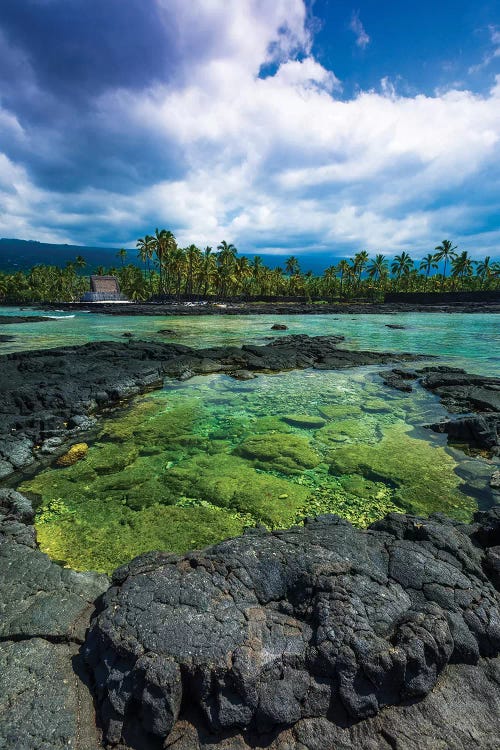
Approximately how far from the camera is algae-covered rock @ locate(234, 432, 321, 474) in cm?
923

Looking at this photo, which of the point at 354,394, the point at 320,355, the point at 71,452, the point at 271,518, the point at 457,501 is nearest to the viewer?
the point at 271,518

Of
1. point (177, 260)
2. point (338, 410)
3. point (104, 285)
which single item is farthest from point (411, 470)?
point (177, 260)

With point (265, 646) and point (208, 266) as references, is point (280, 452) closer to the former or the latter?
point (265, 646)

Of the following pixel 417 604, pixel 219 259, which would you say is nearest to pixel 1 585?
pixel 417 604

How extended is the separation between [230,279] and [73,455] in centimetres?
9210

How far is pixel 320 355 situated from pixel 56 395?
52.4 ft

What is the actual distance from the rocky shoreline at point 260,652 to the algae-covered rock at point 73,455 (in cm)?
481

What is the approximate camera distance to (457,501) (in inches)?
299

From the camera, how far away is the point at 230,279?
319 feet

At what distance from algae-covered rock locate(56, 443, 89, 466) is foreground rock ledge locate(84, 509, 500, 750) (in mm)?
5583

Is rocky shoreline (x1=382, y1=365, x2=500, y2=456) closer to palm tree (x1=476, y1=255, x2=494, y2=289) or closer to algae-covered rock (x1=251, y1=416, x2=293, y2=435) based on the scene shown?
algae-covered rock (x1=251, y1=416, x2=293, y2=435)

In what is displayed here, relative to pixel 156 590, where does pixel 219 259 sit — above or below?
→ above

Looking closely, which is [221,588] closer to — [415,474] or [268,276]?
Result: [415,474]

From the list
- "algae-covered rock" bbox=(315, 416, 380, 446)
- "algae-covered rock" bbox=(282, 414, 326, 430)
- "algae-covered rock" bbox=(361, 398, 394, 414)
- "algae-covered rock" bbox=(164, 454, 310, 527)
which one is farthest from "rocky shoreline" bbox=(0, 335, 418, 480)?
"algae-covered rock" bbox=(315, 416, 380, 446)
